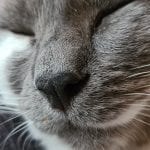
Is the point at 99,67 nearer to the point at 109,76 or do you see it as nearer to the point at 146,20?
the point at 109,76

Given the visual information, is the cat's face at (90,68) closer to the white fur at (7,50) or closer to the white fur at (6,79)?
the white fur at (6,79)

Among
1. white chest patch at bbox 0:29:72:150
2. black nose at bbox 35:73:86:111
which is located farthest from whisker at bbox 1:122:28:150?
black nose at bbox 35:73:86:111

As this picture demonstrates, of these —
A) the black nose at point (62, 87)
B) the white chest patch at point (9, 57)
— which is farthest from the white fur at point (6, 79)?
the black nose at point (62, 87)

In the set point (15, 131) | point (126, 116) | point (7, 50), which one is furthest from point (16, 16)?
point (126, 116)

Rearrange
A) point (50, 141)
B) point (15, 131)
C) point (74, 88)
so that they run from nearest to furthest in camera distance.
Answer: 1. point (74, 88)
2. point (50, 141)
3. point (15, 131)

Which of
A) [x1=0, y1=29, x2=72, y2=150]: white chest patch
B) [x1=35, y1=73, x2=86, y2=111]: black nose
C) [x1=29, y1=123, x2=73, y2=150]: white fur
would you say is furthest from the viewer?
[x1=0, y1=29, x2=72, y2=150]: white chest patch

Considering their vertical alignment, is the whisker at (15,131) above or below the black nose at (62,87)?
below

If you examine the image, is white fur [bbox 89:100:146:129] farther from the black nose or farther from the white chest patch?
the white chest patch

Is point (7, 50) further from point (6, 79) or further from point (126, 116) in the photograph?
point (126, 116)
